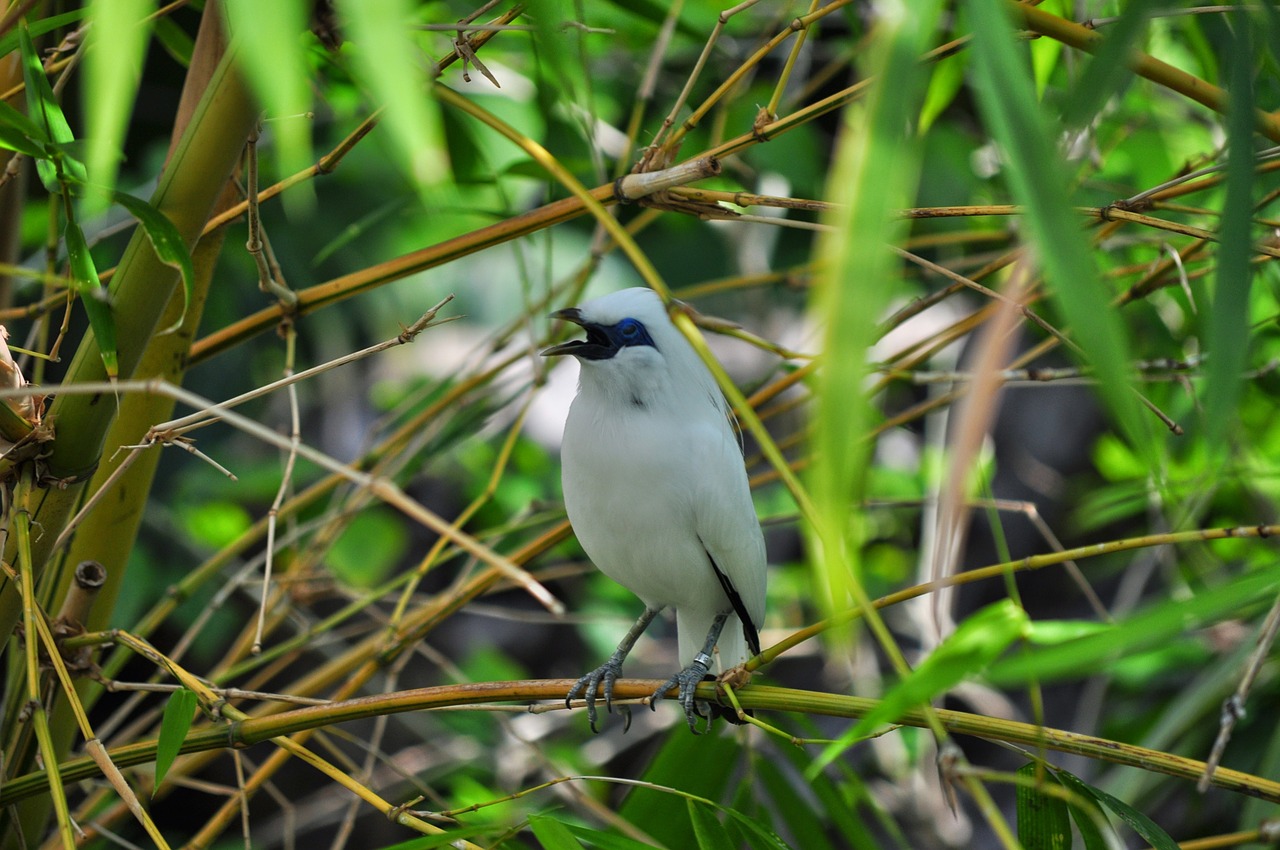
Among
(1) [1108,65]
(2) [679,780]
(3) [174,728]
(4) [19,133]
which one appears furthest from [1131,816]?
(4) [19,133]

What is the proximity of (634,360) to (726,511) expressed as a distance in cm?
26

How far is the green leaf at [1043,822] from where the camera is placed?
3.68ft

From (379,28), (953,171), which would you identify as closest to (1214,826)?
(953,171)

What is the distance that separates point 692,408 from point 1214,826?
6.08 ft

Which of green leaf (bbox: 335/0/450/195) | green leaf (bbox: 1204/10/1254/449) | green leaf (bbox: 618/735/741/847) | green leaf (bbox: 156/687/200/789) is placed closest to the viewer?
green leaf (bbox: 335/0/450/195)

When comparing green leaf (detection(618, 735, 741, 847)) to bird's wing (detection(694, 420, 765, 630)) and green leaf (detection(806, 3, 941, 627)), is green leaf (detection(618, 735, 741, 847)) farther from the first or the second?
green leaf (detection(806, 3, 941, 627))

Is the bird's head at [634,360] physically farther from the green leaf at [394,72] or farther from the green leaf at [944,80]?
the green leaf at [394,72]

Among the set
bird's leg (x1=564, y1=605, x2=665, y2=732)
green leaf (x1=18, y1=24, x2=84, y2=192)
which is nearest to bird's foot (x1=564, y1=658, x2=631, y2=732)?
bird's leg (x1=564, y1=605, x2=665, y2=732)

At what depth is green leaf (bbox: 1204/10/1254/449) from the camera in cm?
61

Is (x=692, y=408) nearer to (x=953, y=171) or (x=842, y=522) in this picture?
(x=842, y=522)

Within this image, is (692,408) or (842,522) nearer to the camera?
(842,522)

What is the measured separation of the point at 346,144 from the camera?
116 centimetres

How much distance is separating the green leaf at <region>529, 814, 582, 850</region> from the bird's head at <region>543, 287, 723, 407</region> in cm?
69

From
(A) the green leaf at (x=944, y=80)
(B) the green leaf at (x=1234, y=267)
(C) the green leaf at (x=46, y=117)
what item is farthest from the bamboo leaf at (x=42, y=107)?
(A) the green leaf at (x=944, y=80)
